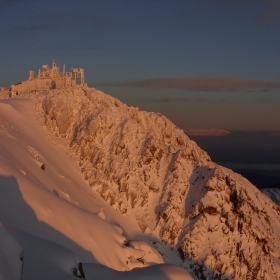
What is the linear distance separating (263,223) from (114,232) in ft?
92.9

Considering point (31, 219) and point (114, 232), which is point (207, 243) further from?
point (31, 219)

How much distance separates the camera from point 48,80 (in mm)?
62906

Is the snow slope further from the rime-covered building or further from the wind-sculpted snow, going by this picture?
the rime-covered building

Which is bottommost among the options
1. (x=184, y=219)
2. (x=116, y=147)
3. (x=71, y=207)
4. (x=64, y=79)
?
(x=184, y=219)

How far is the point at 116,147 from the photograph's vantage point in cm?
4438

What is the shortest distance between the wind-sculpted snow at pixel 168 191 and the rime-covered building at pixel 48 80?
42.4ft

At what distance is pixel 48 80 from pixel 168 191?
98.4 ft

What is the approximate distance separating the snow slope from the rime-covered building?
10.1 meters

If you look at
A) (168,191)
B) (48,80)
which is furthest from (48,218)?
(48,80)

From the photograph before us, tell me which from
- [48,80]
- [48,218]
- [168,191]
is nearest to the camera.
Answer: [48,218]

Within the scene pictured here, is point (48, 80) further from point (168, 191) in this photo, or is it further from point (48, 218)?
point (48, 218)

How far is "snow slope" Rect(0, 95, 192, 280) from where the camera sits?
40.0 feet

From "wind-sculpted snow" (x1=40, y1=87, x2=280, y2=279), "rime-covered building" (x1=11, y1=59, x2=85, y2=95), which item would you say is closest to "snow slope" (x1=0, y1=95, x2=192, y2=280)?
"wind-sculpted snow" (x1=40, y1=87, x2=280, y2=279)

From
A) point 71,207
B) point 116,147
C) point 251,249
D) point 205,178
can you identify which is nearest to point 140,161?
point 116,147
